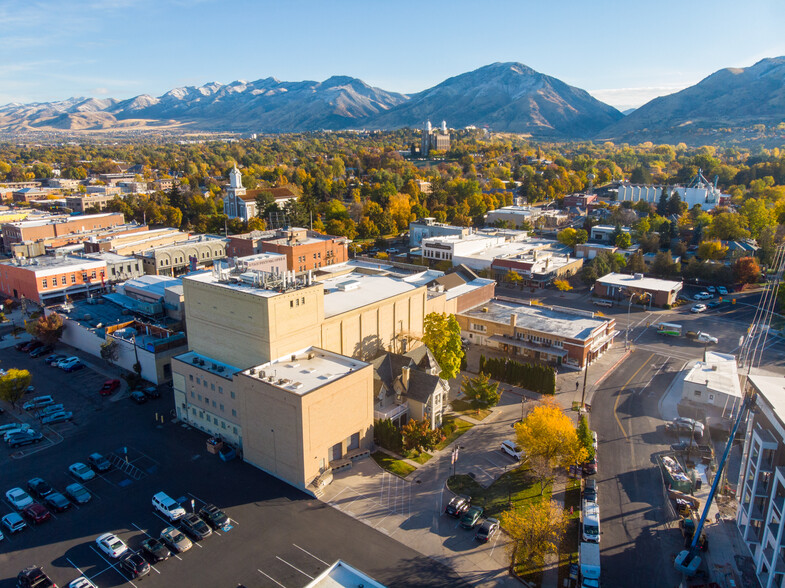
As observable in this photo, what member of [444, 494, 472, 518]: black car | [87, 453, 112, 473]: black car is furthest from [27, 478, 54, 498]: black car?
[444, 494, 472, 518]: black car

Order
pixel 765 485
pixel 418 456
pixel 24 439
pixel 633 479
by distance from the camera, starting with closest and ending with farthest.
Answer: pixel 765 485
pixel 633 479
pixel 418 456
pixel 24 439

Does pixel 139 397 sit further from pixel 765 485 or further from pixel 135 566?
pixel 765 485

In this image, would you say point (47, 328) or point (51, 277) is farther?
point (51, 277)

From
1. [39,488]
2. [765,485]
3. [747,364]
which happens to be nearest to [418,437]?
[765,485]

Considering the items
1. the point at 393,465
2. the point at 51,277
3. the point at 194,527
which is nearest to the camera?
the point at 194,527

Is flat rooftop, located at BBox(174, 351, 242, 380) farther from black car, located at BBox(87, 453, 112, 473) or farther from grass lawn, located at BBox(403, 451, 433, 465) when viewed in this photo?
grass lawn, located at BBox(403, 451, 433, 465)

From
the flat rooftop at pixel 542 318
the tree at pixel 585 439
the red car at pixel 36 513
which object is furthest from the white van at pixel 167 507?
the flat rooftop at pixel 542 318

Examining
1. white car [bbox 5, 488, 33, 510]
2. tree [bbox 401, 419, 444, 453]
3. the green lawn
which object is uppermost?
tree [bbox 401, 419, 444, 453]
